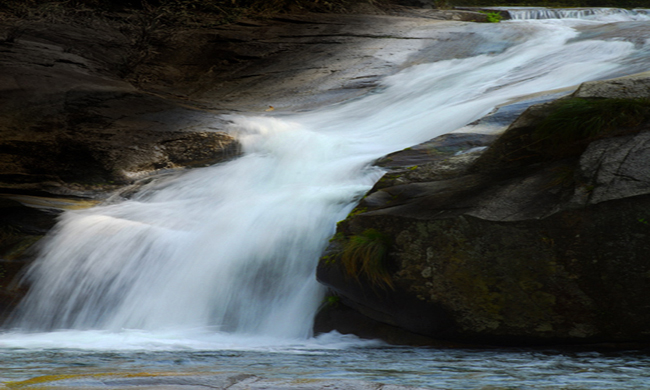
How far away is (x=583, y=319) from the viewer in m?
3.57

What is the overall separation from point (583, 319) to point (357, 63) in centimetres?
768

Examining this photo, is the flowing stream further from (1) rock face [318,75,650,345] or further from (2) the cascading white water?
(1) rock face [318,75,650,345]

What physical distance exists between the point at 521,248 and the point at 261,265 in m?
2.13

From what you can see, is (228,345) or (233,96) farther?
(233,96)

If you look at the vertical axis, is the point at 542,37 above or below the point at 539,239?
above

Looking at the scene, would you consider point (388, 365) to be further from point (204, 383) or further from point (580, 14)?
point (580, 14)

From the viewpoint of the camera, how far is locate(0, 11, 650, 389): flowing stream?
294 centimetres

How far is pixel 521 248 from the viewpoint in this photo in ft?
12.0

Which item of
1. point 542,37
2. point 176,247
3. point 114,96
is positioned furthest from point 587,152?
point 542,37

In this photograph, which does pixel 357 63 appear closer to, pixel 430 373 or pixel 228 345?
pixel 228 345

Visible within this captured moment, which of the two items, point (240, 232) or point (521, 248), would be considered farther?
A: point (240, 232)

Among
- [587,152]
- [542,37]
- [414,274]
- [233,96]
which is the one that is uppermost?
[542,37]

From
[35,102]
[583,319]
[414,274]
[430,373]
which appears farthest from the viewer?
[35,102]

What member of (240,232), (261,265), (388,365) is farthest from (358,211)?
(388,365)
